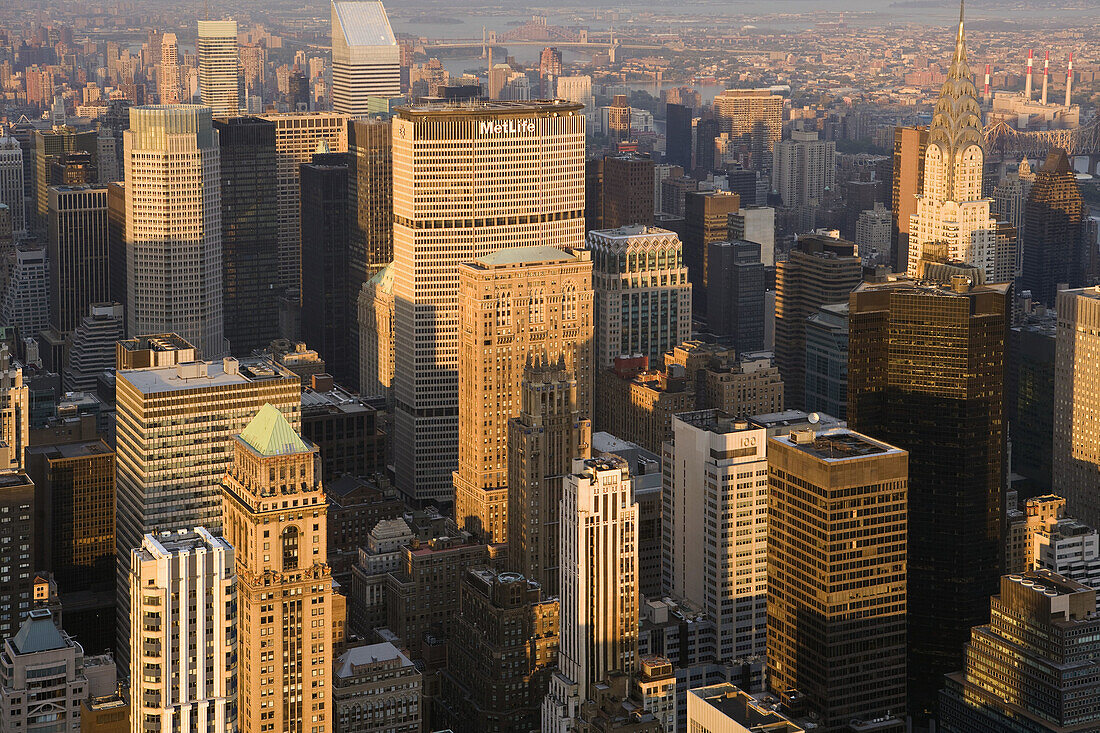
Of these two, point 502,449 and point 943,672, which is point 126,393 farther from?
point 943,672

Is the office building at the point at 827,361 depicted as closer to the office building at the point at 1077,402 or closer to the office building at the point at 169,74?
the office building at the point at 1077,402

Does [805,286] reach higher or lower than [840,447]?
higher

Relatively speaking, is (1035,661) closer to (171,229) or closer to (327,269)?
(171,229)

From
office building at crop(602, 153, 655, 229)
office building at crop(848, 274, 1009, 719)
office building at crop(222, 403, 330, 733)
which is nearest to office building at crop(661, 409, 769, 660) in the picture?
office building at crop(848, 274, 1009, 719)

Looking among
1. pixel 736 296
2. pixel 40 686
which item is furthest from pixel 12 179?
pixel 40 686

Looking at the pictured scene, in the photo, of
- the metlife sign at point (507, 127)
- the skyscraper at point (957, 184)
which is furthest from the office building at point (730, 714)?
the metlife sign at point (507, 127)

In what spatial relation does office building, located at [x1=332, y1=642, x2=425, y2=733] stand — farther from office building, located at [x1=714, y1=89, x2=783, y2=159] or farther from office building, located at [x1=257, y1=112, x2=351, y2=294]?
office building, located at [x1=714, y1=89, x2=783, y2=159]
